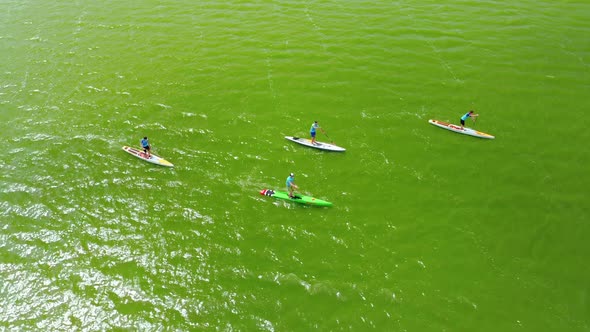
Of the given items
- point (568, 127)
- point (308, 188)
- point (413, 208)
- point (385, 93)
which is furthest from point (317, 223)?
point (568, 127)

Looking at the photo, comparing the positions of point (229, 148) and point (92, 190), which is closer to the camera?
point (92, 190)

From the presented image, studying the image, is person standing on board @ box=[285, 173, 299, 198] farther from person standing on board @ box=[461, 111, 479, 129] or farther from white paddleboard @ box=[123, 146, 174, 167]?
person standing on board @ box=[461, 111, 479, 129]

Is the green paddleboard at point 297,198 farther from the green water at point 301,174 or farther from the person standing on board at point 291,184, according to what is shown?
the green water at point 301,174

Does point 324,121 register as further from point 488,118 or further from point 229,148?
point 488,118

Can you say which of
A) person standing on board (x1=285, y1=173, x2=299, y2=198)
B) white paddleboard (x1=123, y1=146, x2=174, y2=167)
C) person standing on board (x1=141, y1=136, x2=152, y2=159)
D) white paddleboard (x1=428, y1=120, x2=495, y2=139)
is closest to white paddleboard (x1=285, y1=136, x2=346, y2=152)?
person standing on board (x1=285, y1=173, x2=299, y2=198)

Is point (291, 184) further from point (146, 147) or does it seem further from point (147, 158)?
point (146, 147)

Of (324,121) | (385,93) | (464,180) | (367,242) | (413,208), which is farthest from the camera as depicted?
(385,93)

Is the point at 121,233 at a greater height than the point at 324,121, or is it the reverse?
the point at 324,121

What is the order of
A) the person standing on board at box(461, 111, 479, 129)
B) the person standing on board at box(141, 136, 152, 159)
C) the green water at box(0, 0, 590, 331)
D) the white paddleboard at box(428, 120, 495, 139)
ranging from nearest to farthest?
the green water at box(0, 0, 590, 331), the person standing on board at box(141, 136, 152, 159), the white paddleboard at box(428, 120, 495, 139), the person standing on board at box(461, 111, 479, 129)
